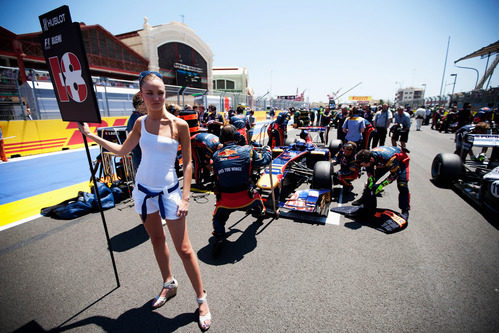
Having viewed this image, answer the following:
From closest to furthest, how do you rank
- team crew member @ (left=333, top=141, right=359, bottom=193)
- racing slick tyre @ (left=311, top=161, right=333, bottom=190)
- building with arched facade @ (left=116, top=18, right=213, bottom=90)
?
racing slick tyre @ (left=311, top=161, right=333, bottom=190) < team crew member @ (left=333, top=141, right=359, bottom=193) < building with arched facade @ (left=116, top=18, right=213, bottom=90)

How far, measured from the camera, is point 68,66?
200 cm

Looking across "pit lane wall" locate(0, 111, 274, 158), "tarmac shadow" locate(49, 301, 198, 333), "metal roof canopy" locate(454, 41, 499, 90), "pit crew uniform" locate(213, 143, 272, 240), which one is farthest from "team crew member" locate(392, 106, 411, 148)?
"metal roof canopy" locate(454, 41, 499, 90)

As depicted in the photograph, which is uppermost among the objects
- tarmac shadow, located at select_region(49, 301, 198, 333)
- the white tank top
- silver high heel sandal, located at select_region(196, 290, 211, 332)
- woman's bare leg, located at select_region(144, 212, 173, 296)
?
the white tank top

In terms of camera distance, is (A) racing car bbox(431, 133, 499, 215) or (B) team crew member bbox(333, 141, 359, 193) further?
(A) racing car bbox(431, 133, 499, 215)

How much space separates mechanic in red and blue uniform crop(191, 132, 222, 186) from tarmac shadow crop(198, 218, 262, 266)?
199 centimetres

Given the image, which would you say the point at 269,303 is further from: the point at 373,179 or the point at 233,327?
the point at 373,179

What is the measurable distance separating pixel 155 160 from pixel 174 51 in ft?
109

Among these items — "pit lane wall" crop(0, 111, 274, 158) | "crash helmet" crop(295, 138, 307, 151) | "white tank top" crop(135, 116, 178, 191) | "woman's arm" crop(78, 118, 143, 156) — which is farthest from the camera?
"pit lane wall" crop(0, 111, 274, 158)

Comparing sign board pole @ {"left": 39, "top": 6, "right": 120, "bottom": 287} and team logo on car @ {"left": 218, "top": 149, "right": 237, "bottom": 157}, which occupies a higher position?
sign board pole @ {"left": 39, "top": 6, "right": 120, "bottom": 287}

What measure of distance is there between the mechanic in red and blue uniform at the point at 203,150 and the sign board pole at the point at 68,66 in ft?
9.12

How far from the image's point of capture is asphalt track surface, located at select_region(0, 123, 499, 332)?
2.01 meters

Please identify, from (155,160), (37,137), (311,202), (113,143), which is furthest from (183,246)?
(37,137)

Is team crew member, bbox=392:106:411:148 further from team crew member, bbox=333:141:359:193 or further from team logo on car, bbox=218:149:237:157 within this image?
team logo on car, bbox=218:149:237:157

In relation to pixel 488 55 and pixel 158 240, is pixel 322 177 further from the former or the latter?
pixel 488 55
